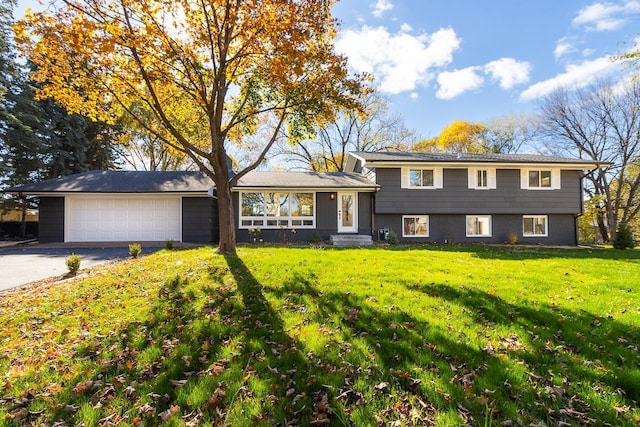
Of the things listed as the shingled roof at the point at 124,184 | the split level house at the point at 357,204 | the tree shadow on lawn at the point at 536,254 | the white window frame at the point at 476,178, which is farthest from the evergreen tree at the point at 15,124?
the white window frame at the point at 476,178

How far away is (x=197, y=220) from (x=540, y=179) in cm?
1865

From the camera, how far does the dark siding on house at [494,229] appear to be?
16078 millimetres

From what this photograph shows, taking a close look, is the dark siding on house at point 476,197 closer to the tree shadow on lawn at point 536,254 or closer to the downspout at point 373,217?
the downspout at point 373,217

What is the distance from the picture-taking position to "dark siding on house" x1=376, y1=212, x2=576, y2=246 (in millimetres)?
16078

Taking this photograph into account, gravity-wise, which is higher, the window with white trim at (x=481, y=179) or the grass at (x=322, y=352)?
the window with white trim at (x=481, y=179)

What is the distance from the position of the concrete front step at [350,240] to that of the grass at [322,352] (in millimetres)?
7695

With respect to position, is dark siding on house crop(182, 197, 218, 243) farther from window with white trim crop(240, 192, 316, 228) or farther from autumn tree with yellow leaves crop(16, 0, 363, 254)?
autumn tree with yellow leaves crop(16, 0, 363, 254)

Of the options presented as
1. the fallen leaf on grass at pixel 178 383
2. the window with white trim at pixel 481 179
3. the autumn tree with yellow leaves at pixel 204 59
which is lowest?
the fallen leaf on grass at pixel 178 383

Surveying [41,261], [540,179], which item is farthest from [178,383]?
[540,179]

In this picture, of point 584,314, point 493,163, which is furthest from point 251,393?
point 493,163

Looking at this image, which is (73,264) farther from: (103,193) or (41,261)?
(103,193)

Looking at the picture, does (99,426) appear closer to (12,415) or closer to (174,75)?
(12,415)

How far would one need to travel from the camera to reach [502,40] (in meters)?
15.2

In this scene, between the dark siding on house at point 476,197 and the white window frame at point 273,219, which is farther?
the dark siding on house at point 476,197
